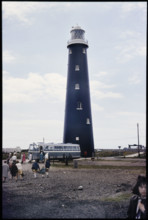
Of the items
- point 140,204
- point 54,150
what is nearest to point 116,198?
point 140,204

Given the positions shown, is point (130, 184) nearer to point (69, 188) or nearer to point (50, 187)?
point (69, 188)

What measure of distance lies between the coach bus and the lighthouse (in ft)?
7.59

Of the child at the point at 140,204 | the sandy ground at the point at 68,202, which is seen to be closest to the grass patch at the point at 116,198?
the sandy ground at the point at 68,202

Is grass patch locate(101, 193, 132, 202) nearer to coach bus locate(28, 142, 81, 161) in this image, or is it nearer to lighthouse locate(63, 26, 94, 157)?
coach bus locate(28, 142, 81, 161)

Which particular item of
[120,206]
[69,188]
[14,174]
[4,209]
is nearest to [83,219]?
[120,206]

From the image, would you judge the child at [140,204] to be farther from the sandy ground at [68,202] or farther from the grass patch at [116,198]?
the grass patch at [116,198]

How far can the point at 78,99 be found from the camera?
40.6 metres

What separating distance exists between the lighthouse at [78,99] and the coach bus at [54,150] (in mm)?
2313

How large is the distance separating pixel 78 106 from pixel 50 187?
2697 cm

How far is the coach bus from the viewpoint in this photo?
113 ft

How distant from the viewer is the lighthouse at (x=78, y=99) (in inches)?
1580

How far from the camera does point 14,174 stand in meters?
16.9

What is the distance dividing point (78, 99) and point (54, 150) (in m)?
9.45

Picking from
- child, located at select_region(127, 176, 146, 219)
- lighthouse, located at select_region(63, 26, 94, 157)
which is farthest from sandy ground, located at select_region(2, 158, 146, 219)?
lighthouse, located at select_region(63, 26, 94, 157)
